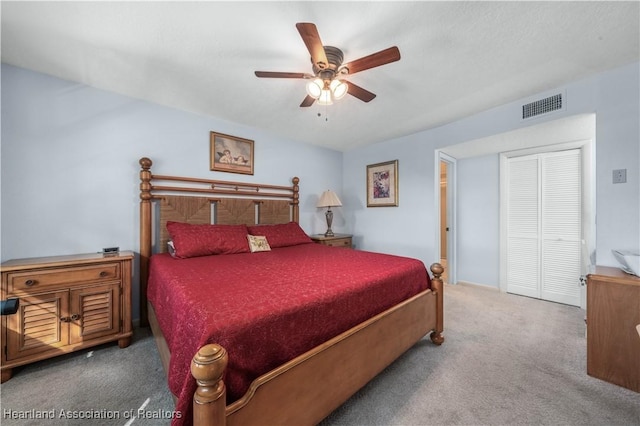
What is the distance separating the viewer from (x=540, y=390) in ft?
5.18

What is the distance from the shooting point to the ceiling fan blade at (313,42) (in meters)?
1.27

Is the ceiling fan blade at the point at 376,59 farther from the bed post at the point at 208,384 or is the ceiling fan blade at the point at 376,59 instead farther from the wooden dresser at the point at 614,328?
the wooden dresser at the point at 614,328

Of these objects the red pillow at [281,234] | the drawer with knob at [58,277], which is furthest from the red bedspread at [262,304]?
the red pillow at [281,234]

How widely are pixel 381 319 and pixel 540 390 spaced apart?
1.15m

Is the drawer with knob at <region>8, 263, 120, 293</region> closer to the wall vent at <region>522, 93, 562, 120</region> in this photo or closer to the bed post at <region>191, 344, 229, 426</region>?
the bed post at <region>191, 344, 229, 426</region>

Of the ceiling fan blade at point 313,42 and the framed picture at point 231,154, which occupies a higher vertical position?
the ceiling fan blade at point 313,42

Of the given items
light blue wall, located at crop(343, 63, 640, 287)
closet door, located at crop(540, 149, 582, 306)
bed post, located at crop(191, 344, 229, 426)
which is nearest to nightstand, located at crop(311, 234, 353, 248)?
light blue wall, located at crop(343, 63, 640, 287)

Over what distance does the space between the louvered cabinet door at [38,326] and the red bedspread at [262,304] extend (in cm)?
66

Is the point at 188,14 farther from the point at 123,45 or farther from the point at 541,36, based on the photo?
the point at 541,36

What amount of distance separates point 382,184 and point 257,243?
2.35 metres

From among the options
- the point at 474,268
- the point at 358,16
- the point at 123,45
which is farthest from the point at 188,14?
the point at 474,268

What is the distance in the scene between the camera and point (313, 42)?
1393 mm

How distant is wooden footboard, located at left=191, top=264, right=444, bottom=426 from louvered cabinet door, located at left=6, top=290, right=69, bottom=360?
1.85 m

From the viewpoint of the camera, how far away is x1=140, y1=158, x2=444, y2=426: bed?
3.05 feet
